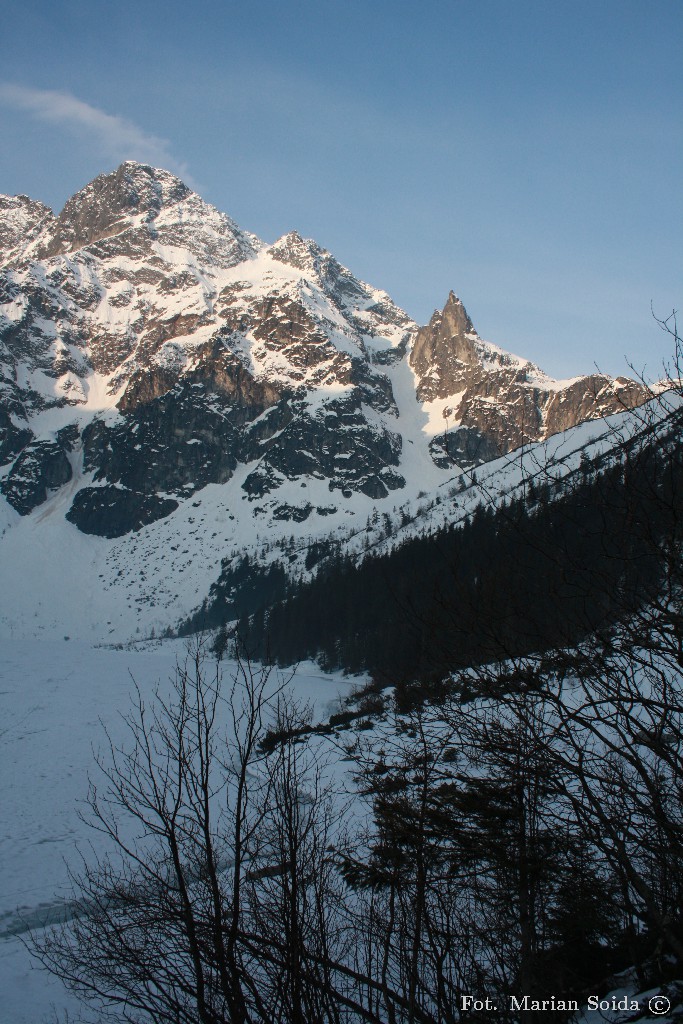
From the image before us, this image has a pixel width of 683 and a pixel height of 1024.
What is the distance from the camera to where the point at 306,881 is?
6.11 meters

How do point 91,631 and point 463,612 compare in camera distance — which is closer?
point 463,612

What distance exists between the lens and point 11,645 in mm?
40688

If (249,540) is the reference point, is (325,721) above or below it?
below

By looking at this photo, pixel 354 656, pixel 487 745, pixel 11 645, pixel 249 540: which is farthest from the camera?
pixel 249 540

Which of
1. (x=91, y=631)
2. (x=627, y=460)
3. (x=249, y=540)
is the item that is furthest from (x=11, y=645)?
(x=249, y=540)

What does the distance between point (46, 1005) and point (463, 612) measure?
33.8 ft

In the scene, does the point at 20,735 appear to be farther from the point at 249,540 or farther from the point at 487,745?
the point at 249,540

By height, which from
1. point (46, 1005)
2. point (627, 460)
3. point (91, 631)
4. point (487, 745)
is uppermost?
point (91, 631)

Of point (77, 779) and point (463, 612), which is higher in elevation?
point (77, 779)

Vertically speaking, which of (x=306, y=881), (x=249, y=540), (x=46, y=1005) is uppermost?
(x=249, y=540)

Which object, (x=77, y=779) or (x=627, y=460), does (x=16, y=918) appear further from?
(x=627, y=460)

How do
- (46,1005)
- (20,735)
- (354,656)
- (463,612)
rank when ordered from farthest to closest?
1. (354,656)
2. (20,735)
3. (46,1005)
4. (463,612)

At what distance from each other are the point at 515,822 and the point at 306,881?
213 centimetres

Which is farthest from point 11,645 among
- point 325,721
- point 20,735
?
point 325,721
